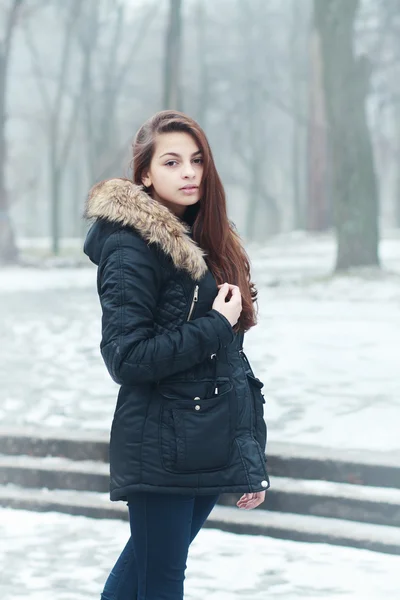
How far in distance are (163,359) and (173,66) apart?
425 inches

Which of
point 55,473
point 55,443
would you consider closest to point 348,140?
point 55,443

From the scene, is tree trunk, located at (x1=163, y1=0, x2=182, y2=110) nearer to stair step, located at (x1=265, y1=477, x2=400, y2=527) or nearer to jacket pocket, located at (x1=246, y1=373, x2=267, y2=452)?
stair step, located at (x1=265, y1=477, x2=400, y2=527)

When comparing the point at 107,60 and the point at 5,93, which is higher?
the point at 107,60

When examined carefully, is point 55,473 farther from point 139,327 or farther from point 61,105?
point 61,105

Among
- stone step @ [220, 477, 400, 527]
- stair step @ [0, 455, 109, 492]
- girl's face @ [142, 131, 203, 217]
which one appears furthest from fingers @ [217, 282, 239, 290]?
stair step @ [0, 455, 109, 492]

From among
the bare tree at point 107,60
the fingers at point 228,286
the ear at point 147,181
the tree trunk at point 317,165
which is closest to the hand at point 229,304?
the fingers at point 228,286

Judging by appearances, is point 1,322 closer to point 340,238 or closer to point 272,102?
point 340,238

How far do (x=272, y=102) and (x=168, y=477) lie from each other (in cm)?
1712

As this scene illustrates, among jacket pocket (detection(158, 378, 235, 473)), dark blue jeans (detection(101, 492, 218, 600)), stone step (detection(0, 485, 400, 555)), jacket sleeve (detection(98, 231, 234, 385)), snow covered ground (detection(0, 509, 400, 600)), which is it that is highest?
jacket sleeve (detection(98, 231, 234, 385))

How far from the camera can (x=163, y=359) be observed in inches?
74.9

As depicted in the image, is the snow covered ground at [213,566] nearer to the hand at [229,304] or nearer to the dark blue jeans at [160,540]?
the dark blue jeans at [160,540]

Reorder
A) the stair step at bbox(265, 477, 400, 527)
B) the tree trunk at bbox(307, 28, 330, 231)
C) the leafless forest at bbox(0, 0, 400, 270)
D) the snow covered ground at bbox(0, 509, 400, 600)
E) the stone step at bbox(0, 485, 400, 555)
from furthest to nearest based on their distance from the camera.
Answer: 1. the tree trunk at bbox(307, 28, 330, 231)
2. the leafless forest at bbox(0, 0, 400, 270)
3. the stair step at bbox(265, 477, 400, 527)
4. the stone step at bbox(0, 485, 400, 555)
5. the snow covered ground at bbox(0, 509, 400, 600)

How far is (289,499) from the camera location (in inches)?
155

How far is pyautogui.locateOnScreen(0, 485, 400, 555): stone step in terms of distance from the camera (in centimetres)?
366
